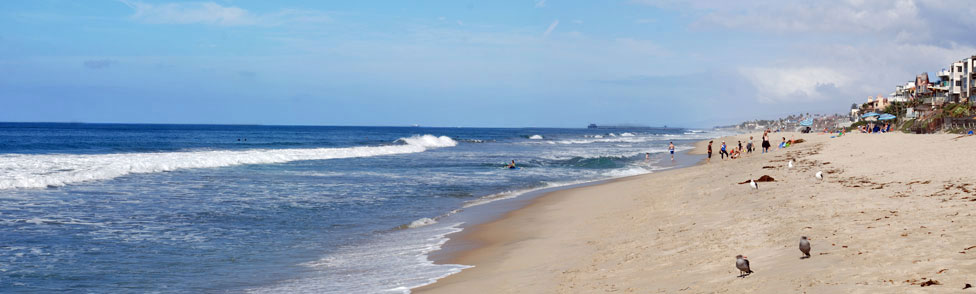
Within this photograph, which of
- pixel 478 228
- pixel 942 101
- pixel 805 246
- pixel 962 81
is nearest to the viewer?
pixel 805 246

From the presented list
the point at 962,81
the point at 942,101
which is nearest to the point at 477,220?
the point at 962,81

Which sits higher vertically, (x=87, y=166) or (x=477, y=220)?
(x=87, y=166)

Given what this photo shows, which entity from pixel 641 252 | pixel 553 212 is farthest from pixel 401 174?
pixel 641 252

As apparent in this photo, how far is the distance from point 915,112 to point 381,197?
8231 cm

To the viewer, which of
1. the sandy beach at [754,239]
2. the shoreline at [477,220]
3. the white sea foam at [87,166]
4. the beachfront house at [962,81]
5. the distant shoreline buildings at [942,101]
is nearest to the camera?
the sandy beach at [754,239]

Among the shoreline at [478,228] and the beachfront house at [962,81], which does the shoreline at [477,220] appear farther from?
the beachfront house at [962,81]

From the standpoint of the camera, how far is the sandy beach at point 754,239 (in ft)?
22.9

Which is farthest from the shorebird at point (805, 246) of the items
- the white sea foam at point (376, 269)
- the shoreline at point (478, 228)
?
the white sea foam at point (376, 269)

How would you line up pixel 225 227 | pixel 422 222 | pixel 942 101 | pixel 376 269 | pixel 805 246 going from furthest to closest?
pixel 942 101 → pixel 422 222 → pixel 225 227 → pixel 376 269 → pixel 805 246

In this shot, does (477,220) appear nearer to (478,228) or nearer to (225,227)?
(478,228)

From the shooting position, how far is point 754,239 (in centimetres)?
979

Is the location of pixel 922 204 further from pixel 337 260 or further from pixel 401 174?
pixel 401 174

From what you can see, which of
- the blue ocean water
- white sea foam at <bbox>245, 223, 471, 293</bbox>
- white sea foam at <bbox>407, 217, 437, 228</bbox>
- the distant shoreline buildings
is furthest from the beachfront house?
white sea foam at <bbox>245, 223, 471, 293</bbox>

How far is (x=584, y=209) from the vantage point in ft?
56.1
